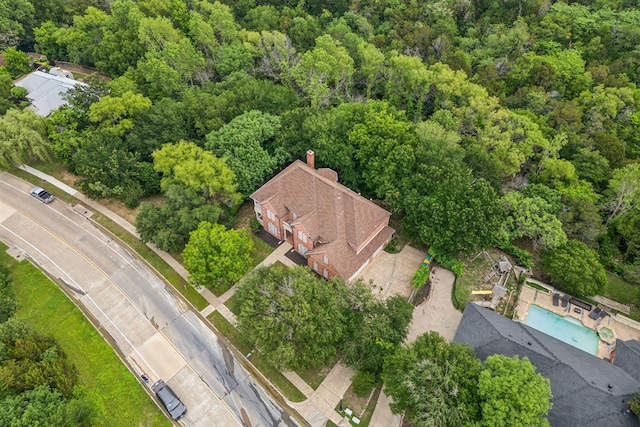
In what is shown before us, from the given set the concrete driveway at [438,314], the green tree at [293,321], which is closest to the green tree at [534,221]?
the concrete driveway at [438,314]

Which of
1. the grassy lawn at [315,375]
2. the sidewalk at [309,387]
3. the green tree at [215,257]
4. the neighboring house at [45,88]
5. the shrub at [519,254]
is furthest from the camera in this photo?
the neighboring house at [45,88]

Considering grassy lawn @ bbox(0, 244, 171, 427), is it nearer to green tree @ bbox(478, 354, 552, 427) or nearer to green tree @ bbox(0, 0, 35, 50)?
green tree @ bbox(478, 354, 552, 427)

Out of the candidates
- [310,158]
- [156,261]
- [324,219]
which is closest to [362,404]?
[324,219]

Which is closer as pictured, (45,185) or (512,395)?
(512,395)

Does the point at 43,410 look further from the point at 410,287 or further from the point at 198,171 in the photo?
the point at 410,287

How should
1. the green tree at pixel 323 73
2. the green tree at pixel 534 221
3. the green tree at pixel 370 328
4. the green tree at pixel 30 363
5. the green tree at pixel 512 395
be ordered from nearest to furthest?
the green tree at pixel 512 395, the green tree at pixel 30 363, the green tree at pixel 370 328, the green tree at pixel 534 221, the green tree at pixel 323 73

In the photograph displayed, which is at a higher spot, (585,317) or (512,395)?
(512,395)

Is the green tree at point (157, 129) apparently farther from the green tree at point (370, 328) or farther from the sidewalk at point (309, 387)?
the green tree at point (370, 328)

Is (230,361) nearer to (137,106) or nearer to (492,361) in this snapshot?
(492,361)
